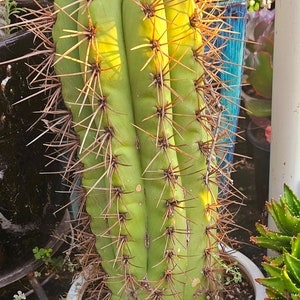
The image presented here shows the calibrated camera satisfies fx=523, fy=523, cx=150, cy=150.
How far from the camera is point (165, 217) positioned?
0.89 metres

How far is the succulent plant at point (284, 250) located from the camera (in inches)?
34.8

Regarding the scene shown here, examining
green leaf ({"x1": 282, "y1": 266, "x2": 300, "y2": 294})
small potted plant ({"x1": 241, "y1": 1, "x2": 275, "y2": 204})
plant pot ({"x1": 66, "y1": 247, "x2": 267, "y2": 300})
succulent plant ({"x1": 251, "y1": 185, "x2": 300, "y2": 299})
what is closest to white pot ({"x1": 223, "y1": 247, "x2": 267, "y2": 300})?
plant pot ({"x1": 66, "y1": 247, "x2": 267, "y2": 300})

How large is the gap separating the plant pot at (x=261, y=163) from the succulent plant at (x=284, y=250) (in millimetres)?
696

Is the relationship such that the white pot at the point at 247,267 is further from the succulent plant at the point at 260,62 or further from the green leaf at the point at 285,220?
the succulent plant at the point at 260,62

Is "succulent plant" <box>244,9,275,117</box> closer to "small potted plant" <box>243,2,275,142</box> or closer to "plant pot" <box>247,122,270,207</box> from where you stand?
"small potted plant" <box>243,2,275,142</box>

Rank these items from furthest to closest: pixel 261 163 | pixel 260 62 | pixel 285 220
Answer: pixel 261 163
pixel 260 62
pixel 285 220

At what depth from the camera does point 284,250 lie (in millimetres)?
937

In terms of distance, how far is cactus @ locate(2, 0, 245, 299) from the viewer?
0.78 meters

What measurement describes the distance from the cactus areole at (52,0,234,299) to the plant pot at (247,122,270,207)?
2.50 ft

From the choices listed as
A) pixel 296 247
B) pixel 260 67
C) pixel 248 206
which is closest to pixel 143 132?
pixel 296 247

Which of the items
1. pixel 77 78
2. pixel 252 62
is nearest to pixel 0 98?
pixel 77 78

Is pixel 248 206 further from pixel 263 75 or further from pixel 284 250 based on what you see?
pixel 284 250

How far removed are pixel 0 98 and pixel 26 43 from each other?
0.14 metres

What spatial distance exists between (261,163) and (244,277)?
2.02 ft
